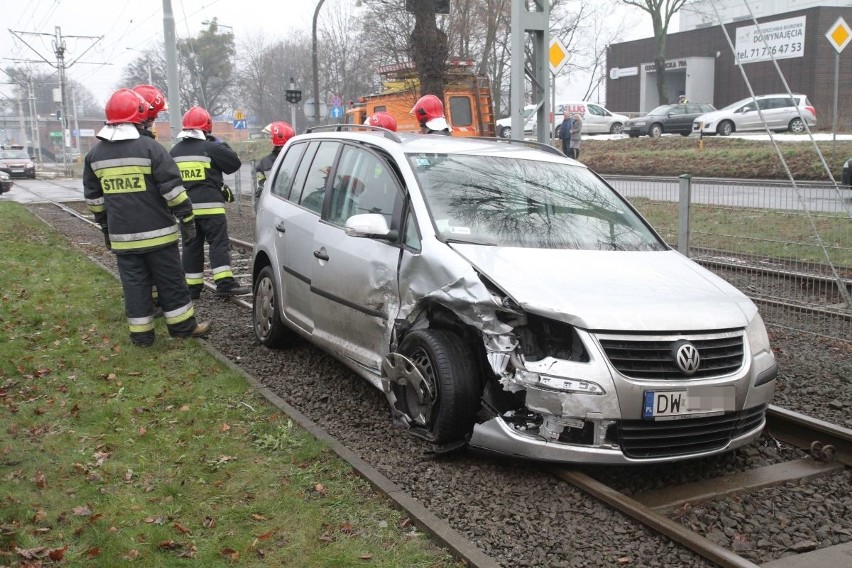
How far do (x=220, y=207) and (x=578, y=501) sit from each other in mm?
6134

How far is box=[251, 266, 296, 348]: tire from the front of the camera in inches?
277

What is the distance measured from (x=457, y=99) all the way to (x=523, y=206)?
16.8 m

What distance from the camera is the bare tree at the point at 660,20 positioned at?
4603 centimetres

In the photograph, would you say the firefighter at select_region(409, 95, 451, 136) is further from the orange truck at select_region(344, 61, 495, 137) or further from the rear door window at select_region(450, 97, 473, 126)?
the rear door window at select_region(450, 97, 473, 126)

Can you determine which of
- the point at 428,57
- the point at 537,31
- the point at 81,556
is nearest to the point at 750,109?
the point at 428,57

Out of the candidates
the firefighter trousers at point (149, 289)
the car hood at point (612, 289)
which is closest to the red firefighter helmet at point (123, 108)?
the firefighter trousers at point (149, 289)

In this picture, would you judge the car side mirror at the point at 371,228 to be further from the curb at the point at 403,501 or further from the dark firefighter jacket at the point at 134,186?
the dark firefighter jacket at the point at 134,186

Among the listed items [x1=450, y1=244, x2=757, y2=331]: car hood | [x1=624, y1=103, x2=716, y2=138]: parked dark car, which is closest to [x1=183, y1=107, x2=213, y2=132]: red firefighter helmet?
[x1=450, y1=244, x2=757, y2=331]: car hood

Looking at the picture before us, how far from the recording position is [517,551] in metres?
3.80

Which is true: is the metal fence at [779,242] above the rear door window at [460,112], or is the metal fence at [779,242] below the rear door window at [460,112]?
below

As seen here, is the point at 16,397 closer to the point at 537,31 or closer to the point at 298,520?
the point at 298,520

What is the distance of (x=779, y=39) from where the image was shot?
42969 mm

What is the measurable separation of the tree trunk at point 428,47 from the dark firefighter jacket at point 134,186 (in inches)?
418

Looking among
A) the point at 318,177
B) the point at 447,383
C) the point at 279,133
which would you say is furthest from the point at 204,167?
the point at 447,383
